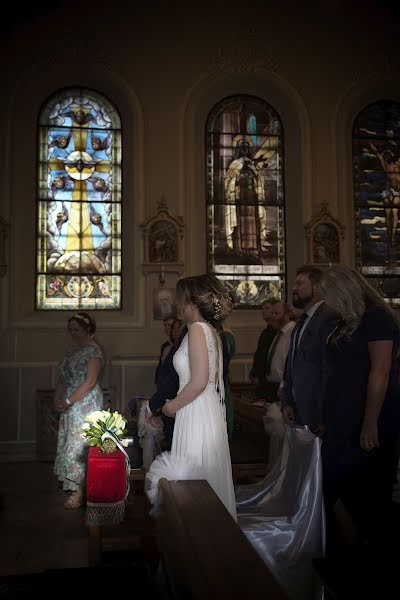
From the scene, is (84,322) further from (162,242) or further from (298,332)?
(162,242)

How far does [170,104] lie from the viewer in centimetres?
925

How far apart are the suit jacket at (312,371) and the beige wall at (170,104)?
516cm

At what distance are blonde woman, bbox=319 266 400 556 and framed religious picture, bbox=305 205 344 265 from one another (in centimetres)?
600

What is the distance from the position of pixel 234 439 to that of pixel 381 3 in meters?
7.42

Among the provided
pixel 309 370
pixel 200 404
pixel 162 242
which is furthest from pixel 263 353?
pixel 200 404

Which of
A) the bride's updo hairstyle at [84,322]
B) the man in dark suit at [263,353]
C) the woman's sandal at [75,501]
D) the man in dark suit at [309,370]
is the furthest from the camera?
the man in dark suit at [263,353]

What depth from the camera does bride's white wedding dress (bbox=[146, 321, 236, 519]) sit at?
2965 mm

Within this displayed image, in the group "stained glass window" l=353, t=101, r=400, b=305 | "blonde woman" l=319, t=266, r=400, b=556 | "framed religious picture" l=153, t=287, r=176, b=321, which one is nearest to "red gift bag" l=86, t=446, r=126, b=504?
"blonde woman" l=319, t=266, r=400, b=556

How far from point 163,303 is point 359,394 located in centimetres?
578

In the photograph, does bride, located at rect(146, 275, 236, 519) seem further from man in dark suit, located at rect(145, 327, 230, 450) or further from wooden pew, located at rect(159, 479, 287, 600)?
wooden pew, located at rect(159, 479, 287, 600)

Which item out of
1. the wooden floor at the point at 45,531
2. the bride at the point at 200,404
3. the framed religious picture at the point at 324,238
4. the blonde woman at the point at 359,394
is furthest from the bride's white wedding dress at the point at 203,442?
the framed religious picture at the point at 324,238

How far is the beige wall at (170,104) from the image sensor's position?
8.67 metres

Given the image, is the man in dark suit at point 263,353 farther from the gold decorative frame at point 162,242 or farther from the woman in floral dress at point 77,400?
the gold decorative frame at point 162,242

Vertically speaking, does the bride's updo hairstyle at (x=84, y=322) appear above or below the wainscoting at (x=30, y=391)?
above
